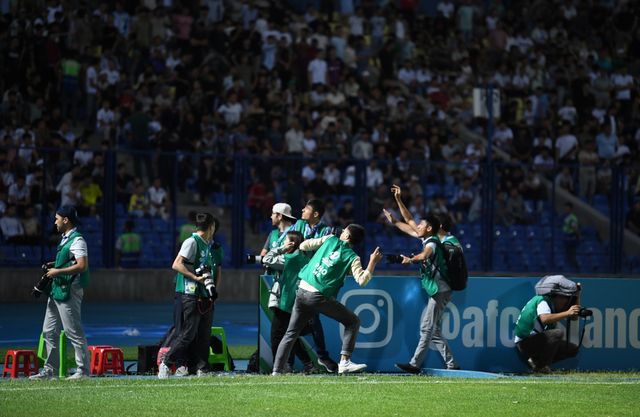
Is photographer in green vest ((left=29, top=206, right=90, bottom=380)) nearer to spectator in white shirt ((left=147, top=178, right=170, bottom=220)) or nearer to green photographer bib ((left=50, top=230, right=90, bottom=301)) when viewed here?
green photographer bib ((left=50, top=230, right=90, bottom=301))

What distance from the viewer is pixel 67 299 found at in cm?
1452

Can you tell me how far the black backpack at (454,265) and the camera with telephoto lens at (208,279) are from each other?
2.93m

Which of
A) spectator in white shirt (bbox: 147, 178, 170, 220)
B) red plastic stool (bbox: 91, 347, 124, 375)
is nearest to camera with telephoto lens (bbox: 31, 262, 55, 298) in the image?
red plastic stool (bbox: 91, 347, 124, 375)

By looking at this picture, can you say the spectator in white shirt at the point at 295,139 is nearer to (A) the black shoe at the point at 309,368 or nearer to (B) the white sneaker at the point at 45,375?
(A) the black shoe at the point at 309,368

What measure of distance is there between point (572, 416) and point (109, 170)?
15593 mm

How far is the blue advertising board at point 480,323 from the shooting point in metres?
16.5

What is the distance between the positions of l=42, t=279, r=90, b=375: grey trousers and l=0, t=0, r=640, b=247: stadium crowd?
10558 mm

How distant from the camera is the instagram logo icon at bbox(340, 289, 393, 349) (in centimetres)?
1644

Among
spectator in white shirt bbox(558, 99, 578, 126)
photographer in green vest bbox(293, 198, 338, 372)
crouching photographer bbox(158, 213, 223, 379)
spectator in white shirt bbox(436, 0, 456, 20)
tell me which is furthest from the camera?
spectator in white shirt bbox(436, 0, 456, 20)

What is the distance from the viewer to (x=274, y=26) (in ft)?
107

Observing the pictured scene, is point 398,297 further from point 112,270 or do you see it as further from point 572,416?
point 112,270

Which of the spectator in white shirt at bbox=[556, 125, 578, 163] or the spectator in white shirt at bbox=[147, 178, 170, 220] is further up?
the spectator in white shirt at bbox=[556, 125, 578, 163]

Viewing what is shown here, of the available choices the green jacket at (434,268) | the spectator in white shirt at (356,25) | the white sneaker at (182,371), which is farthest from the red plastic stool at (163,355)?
the spectator in white shirt at (356,25)

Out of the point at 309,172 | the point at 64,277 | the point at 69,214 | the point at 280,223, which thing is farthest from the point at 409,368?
the point at 309,172
